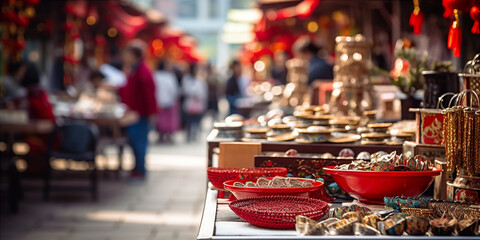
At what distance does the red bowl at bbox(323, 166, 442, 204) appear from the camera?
2.54 metres

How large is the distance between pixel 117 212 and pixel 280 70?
10156 millimetres

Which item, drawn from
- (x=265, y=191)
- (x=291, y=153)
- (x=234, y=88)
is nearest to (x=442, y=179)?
(x=291, y=153)

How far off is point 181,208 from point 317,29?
22.5 ft

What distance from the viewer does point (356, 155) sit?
326cm

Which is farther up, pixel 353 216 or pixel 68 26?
pixel 68 26

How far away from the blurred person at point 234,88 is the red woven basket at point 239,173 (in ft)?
36.0

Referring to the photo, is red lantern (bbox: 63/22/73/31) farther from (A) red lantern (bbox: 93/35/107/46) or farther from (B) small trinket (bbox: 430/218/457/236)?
(B) small trinket (bbox: 430/218/457/236)

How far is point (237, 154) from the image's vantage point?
332 cm

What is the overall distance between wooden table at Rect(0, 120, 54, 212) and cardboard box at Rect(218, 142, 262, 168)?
4178mm

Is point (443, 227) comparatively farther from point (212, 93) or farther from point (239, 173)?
point (212, 93)

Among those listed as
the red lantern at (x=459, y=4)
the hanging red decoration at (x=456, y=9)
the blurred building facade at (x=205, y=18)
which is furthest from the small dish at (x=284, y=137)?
the blurred building facade at (x=205, y=18)

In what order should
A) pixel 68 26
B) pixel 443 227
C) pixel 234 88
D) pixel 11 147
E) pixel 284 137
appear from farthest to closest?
pixel 234 88
pixel 68 26
pixel 11 147
pixel 284 137
pixel 443 227

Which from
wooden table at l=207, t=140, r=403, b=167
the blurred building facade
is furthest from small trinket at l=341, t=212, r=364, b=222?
the blurred building facade

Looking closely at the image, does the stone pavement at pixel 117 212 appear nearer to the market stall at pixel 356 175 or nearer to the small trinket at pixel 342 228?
the market stall at pixel 356 175
